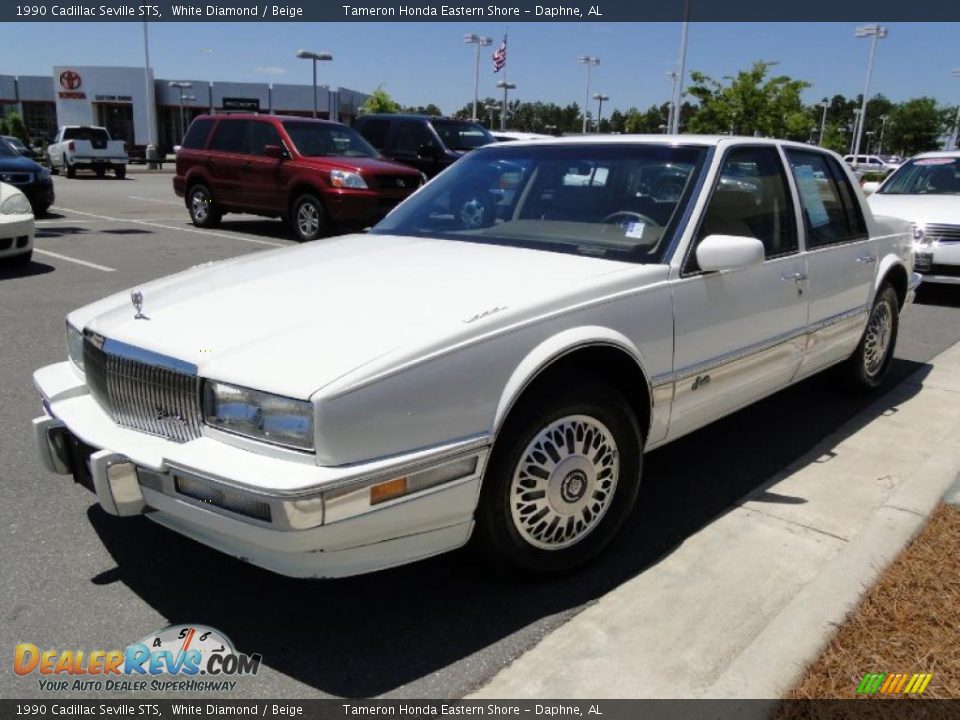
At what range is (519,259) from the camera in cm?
334

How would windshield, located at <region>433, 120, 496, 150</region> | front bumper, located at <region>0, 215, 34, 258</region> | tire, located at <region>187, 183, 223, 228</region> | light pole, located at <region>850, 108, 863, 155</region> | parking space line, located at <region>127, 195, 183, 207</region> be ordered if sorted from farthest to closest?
1. light pole, located at <region>850, 108, 863, 155</region>
2. parking space line, located at <region>127, 195, 183, 207</region>
3. windshield, located at <region>433, 120, 496, 150</region>
4. tire, located at <region>187, 183, 223, 228</region>
5. front bumper, located at <region>0, 215, 34, 258</region>

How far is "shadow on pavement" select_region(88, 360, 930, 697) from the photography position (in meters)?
2.57

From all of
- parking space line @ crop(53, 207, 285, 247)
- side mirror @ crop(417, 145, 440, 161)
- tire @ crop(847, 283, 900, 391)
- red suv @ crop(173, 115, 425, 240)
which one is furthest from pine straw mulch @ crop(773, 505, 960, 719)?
side mirror @ crop(417, 145, 440, 161)

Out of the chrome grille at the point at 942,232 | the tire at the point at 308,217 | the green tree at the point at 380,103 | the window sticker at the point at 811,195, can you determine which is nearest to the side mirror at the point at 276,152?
the tire at the point at 308,217

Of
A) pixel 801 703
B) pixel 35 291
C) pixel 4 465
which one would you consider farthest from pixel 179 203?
pixel 801 703

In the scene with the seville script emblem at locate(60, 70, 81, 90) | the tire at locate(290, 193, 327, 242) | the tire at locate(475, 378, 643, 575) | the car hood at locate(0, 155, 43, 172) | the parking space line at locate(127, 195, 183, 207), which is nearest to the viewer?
the tire at locate(475, 378, 643, 575)

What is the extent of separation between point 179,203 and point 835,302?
1829 centimetres

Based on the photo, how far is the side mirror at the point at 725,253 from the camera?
330 centimetres

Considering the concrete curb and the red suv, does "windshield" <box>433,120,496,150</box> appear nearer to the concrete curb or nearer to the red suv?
the red suv

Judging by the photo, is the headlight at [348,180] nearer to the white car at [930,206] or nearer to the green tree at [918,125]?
the white car at [930,206]

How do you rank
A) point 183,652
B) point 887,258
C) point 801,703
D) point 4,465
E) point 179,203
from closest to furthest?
point 801,703
point 183,652
point 4,465
point 887,258
point 179,203

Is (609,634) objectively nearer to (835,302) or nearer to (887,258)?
(835,302)

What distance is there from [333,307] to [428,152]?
493 inches

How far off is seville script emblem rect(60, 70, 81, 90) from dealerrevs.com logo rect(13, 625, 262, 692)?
61.0 m
